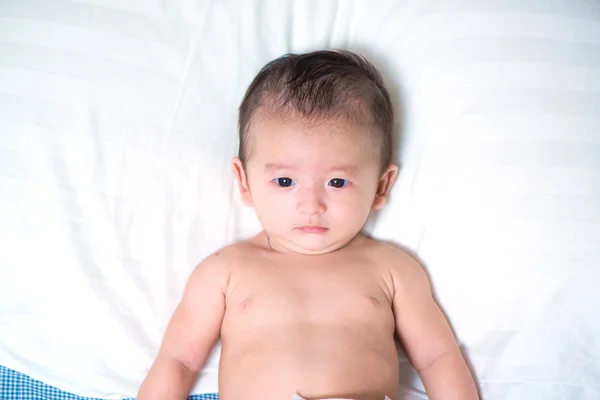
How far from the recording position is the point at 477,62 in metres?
1.32

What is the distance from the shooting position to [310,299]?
1.24 meters

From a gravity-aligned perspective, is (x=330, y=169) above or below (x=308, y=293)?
above

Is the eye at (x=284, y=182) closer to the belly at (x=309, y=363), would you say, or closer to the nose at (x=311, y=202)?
the nose at (x=311, y=202)

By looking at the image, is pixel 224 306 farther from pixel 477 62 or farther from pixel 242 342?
pixel 477 62

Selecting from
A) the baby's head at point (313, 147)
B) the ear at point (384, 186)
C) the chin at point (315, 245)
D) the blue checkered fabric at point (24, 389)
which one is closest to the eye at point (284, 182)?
the baby's head at point (313, 147)

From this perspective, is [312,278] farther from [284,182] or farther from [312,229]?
[284,182]

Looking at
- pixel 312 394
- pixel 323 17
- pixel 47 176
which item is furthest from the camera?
pixel 323 17

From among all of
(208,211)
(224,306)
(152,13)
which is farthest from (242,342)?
(152,13)

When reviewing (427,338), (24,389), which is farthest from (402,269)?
(24,389)

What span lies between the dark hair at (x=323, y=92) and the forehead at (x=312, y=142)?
0.07 ft

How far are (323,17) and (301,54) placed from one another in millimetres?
132

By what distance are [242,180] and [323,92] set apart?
0.26m

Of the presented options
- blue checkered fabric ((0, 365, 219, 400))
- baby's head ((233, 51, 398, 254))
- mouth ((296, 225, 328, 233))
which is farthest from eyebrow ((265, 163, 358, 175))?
blue checkered fabric ((0, 365, 219, 400))

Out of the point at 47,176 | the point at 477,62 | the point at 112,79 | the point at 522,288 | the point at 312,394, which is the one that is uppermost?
the point at 477,62
